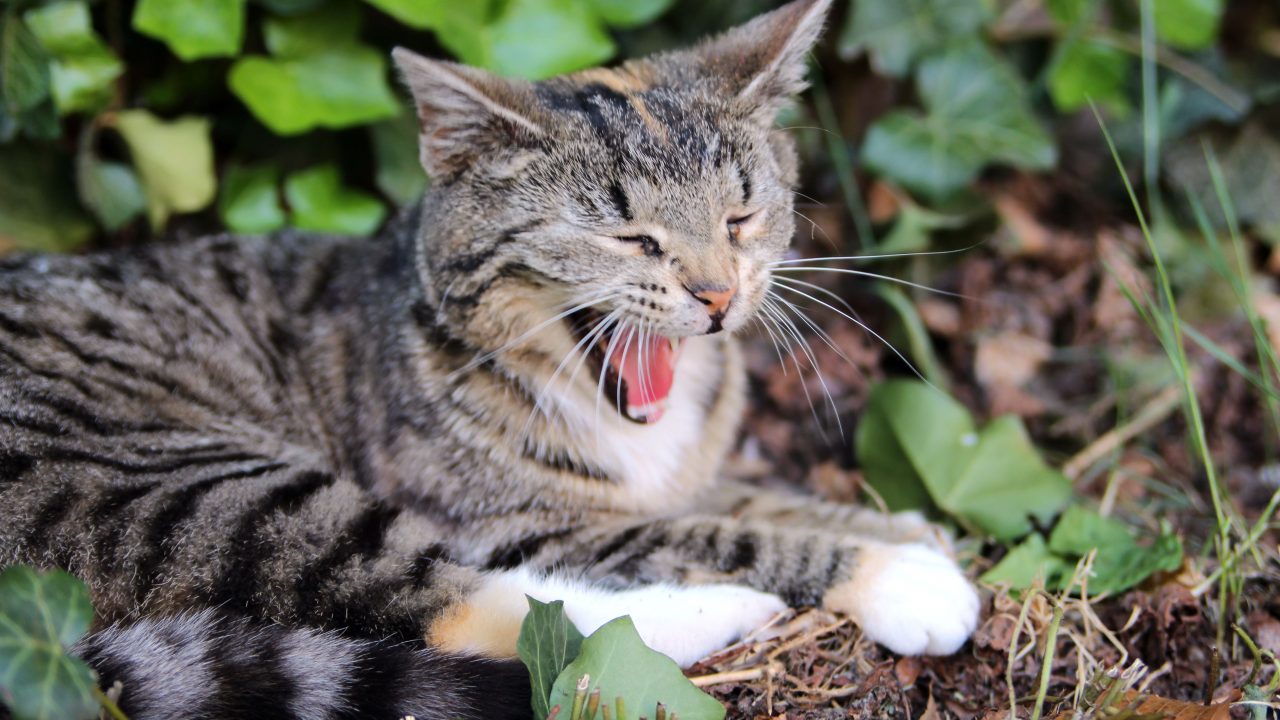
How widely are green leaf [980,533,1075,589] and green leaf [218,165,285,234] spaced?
2.43m

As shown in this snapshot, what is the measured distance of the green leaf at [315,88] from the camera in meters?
2.91

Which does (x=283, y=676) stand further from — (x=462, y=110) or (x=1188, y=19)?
(x=1188, y=19)

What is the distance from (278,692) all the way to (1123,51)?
358cm

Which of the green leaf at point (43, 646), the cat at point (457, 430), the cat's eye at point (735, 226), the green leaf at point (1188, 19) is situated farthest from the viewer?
the green leaf at point (1188, 19)

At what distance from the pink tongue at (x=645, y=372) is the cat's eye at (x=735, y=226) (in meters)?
0.30

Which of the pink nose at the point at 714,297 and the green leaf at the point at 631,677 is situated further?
the pink nose at the point at 714,297

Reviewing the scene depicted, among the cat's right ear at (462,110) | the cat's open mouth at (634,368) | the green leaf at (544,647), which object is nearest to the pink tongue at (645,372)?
the cat's open mouth at (634,368)

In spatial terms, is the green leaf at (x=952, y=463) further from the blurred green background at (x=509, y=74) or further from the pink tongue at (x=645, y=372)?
the pink tongue at (x=645, y=372)

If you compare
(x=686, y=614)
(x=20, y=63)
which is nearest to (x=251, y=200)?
(x=20, y=63)

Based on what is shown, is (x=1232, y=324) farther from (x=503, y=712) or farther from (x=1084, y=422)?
(x=503, y=712)

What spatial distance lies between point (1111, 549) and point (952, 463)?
48cm

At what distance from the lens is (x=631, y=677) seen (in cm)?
174

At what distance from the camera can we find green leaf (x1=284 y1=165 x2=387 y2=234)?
322 cm

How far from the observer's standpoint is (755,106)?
226 cm
